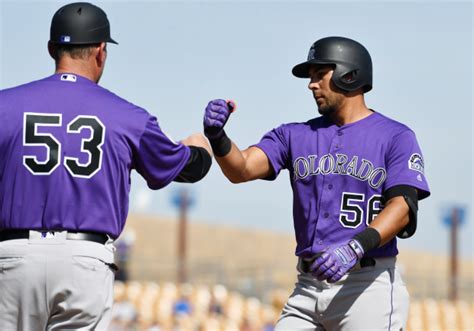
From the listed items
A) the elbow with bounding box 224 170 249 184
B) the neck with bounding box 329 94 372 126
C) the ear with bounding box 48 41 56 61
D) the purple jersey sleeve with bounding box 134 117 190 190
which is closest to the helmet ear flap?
the neck with bounding box 329 94 372 126

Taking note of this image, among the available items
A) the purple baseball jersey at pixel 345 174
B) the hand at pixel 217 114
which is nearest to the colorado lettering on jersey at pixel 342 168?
the purple baseball jersey at pixel 345 174

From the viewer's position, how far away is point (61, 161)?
4988 mm

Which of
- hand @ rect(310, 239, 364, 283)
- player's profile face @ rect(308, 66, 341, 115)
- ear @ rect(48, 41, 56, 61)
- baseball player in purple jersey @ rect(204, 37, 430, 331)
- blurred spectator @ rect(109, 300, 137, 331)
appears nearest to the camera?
ear @ rect(48, 41, 56, 61)

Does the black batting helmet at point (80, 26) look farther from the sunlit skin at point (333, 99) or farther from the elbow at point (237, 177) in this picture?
the sunlit skin at point (333, 99)

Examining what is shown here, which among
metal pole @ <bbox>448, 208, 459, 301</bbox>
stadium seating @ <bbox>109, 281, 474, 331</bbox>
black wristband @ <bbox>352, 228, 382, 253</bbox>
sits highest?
black wristband @ <bbox>352, 228, 382, 253</bbox>

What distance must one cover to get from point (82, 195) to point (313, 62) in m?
1.78

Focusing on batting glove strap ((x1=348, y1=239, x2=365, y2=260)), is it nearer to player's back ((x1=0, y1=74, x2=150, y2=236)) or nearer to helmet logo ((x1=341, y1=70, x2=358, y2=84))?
helmet logo ((x1=341, y1=70, x2=358, y2=84))

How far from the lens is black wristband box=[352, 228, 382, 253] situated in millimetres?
5555

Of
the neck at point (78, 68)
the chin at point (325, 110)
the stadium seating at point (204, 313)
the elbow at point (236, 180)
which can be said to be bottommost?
the stadium seating at point (204, 313)

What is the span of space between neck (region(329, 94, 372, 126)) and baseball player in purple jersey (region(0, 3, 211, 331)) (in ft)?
4.82

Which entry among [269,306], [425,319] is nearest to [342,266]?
[425,319]

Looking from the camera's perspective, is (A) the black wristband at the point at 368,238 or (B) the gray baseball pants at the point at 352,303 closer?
(A) the black wristband at the point at 368,238

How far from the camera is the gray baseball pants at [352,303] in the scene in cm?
579

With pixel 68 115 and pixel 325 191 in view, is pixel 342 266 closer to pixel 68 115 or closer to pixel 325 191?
pixel 325 191
